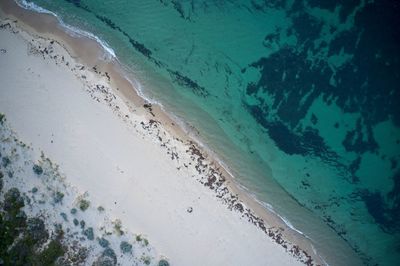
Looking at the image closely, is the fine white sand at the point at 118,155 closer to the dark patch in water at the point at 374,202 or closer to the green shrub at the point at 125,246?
the green shrub at the point at 125,246

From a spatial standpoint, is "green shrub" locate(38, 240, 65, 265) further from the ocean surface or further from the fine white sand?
the ocean surface

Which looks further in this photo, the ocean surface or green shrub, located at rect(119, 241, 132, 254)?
the ocean surface

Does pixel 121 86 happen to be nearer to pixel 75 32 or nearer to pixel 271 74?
pixel 75 32

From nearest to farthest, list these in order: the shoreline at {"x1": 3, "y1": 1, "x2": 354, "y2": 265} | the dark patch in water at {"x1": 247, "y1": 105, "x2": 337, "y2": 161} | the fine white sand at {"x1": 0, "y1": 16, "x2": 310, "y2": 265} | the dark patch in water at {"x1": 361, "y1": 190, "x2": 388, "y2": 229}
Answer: the fine white sand at {"x1": 0, "y1": 16, "x2": 310, "y2": 265} → the shoreline at {"x1": 3, "y1": 1, "x2": 354, "y2": 265} → the dark patch in water at {"x1": 247, "y1": 105, "x2": 337, "y2": 161} → the dark patch in water at {"x1": 361, "y1": 190, "x2": 388, "y2": 229}

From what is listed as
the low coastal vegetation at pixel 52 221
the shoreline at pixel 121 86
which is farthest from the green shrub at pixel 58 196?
the shoreline at pixel 121 86

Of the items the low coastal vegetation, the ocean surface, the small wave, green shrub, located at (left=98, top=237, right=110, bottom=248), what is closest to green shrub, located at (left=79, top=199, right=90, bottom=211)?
the low coastal vegetation

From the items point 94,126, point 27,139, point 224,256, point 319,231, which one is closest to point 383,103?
point 319,231
